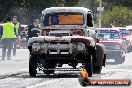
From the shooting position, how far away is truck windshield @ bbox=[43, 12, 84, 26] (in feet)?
63.4

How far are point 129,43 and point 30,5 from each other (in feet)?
85.4

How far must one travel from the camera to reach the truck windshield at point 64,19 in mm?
19312

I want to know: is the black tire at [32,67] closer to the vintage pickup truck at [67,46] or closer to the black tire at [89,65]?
the vintage pickup truck at [67,46]

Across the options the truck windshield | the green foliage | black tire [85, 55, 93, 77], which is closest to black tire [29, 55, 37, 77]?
black tire [85, 55, 93, 77]

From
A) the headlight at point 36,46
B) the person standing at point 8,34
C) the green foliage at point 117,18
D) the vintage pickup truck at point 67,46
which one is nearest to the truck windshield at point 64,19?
the vintage pickup truck at point 67,46

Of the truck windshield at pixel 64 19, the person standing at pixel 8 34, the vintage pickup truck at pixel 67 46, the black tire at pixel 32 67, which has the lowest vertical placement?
the person standing at pixel 8 34

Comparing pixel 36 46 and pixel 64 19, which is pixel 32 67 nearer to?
pixel 36 46

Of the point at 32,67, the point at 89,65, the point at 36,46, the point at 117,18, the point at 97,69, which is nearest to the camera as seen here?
the point at 89,65

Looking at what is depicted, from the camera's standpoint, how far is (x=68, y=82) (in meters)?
15.4

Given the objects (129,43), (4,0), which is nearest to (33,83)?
(129,43)

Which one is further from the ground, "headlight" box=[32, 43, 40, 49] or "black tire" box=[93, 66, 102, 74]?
"headlight" box=[32, 43, 40, 49]

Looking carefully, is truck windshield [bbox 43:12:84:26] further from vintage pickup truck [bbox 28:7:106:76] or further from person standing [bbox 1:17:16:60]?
person standing [bbox 1:17:16:60]

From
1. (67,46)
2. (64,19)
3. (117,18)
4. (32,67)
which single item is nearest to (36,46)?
(32,67)

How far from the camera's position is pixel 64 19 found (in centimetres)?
1936
